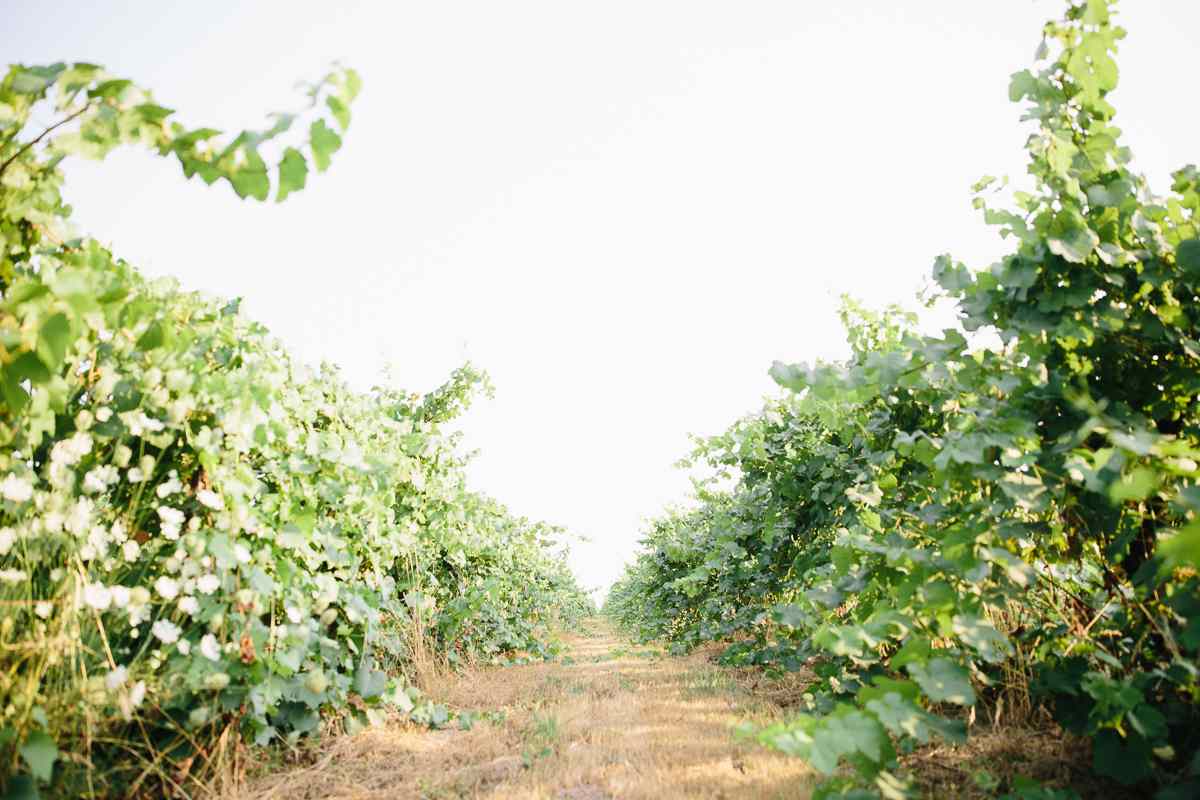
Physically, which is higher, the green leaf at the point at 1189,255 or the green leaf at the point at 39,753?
the green leaf at the point at 1189,255

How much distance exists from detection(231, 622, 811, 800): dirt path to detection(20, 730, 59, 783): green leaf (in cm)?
106

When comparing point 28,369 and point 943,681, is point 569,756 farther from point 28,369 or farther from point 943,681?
point 28,369

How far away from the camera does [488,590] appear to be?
633 cm

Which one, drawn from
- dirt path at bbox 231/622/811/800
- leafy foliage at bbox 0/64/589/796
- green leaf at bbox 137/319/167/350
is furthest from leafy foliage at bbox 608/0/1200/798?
green leaf at bbox 137/319/167/350

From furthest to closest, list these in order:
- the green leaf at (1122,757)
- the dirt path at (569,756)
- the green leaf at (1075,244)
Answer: the dirt path at (569,756), the green leaf at (1075,244), the green leaf at (1122,757)

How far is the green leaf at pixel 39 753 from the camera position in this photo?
1.50 m

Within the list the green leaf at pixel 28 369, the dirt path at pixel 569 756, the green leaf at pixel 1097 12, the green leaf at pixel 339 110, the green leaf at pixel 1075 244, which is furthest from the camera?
the dirt path at pixel 569 756

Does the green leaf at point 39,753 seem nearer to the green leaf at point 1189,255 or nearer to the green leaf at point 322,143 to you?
the green leaf at point 322,143

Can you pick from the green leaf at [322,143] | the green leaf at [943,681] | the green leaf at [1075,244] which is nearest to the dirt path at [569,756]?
the green leaf at [943,681]

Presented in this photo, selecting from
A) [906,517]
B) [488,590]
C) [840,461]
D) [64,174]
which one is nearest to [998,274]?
[906,517]

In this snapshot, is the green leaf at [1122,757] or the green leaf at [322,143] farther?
the green leaf at [322,143]

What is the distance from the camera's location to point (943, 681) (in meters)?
1.76

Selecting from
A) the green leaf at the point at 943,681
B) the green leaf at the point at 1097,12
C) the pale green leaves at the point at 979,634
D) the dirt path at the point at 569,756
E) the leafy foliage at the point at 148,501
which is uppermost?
the green leaf at the point at 1097,12

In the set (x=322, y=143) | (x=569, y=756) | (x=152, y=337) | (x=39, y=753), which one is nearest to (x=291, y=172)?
(x=322, y=143)
